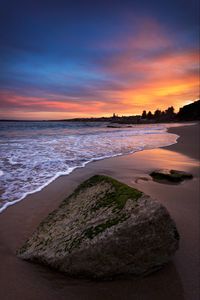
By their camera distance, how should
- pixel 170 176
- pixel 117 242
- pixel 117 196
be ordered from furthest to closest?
1. pixel 170 176
2. pixel 117 196
3. pixel 117 242

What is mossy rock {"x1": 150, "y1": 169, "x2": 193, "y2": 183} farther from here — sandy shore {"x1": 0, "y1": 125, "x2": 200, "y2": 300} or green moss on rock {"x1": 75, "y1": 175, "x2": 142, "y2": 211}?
green moss on rock {"x1": 75, "y1": 175, "x2": 142, "y2": 211}

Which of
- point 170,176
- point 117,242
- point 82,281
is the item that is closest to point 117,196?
point 117,242

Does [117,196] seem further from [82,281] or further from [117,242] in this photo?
[82,281]

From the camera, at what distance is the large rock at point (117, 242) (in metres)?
2.27

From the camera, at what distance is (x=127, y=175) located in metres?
6.46

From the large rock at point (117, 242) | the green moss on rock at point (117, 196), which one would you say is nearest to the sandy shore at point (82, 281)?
the large rock at point (117, 242)

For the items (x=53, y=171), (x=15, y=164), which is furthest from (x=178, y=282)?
(x=15, y=164)

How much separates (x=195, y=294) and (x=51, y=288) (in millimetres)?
1360

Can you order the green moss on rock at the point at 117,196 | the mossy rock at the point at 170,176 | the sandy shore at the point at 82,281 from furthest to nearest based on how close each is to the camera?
1. the mossy rock at the point at 170,176
2. the green moss on rock at the point at 117,196
3. the sandy shore at the point at 82,281

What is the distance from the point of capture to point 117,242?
2252 mm

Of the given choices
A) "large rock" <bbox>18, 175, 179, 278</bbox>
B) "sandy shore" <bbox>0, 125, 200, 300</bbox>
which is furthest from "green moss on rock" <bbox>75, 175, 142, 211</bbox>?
"sandy shore" <bbox>0, 125, 200, 300</bbox>

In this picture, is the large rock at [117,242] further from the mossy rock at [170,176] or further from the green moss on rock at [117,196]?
the mossy rock at [170,176]

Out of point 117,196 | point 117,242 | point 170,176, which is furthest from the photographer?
point 170,176

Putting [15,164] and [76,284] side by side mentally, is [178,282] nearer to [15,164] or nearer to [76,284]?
[76,284]
